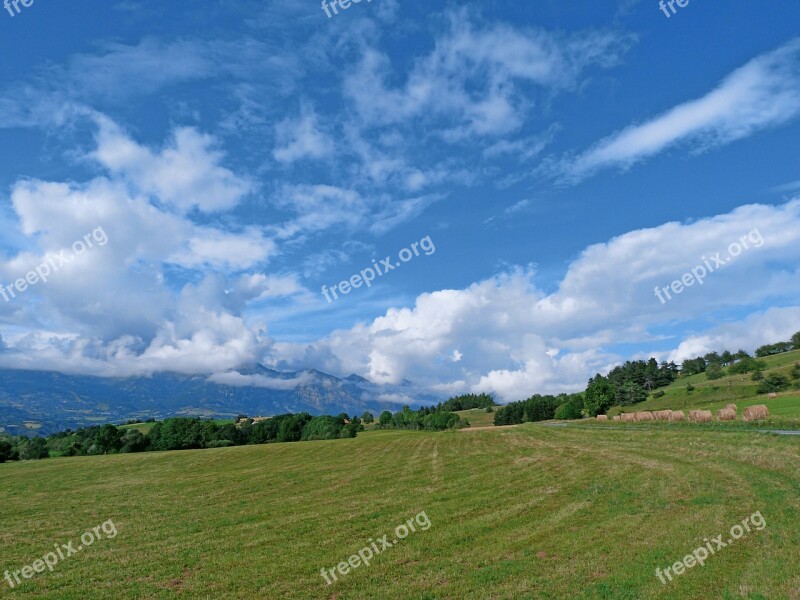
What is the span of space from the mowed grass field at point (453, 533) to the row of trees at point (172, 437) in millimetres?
99088

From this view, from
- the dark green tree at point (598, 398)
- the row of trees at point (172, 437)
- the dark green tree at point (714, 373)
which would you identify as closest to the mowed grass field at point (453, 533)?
the row of trees at point (172, 437)

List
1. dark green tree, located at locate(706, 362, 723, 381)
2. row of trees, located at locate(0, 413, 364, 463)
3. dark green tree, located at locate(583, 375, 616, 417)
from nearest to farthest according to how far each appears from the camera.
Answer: row of trees, located at locate(0, 413, 364, 463) < dark green tree, located at locate(583, 375, 616, 417) < dark green tree, located at locate(706, 362, 723, 381)

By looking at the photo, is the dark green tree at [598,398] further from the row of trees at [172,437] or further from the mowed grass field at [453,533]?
the mowed grass field at [453,533]

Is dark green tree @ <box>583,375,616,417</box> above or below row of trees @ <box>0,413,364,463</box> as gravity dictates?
below

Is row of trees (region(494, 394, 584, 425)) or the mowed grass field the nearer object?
the mowed grass field

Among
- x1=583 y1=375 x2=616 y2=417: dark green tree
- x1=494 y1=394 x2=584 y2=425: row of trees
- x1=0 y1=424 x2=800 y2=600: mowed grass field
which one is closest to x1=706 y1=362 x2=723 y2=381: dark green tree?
x1=583 y1=375 x2=616 y2=417: dark green tree

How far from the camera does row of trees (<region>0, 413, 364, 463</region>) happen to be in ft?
383

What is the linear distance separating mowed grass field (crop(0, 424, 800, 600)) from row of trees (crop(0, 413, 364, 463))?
99088mm

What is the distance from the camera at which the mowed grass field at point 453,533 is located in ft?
46.2

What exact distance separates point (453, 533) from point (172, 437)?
137 meters

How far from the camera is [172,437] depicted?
5325 inches

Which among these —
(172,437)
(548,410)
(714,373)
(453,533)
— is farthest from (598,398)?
(453,533)

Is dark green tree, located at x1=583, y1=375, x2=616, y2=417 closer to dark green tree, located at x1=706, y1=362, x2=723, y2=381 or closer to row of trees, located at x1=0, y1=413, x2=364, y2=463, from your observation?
dark green tree, located at x1=706, y1=362, x2=723, y2=381

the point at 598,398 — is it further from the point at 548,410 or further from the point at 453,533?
the point at 453,533
